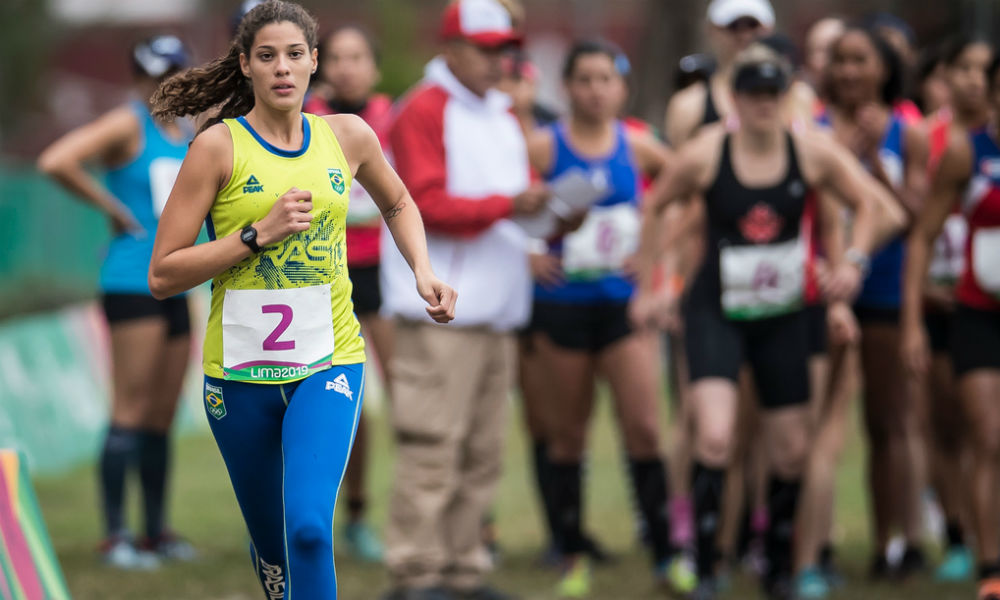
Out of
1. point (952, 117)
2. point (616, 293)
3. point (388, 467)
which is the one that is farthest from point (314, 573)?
point (388, 467)

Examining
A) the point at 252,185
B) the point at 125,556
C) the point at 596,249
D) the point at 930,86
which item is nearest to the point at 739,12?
the point at 596,249

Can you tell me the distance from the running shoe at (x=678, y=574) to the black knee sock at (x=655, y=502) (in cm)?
4

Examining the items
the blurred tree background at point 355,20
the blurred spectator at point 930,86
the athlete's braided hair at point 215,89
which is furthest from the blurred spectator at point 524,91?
the blurred tree background at point 355,20

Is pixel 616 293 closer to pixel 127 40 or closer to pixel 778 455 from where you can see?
pixel 778 455

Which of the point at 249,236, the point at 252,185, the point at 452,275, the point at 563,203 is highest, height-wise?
the point at 252,185

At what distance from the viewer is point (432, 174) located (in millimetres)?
6977

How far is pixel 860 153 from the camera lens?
26.1ft

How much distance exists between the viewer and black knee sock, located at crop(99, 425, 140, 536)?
26.5 feet

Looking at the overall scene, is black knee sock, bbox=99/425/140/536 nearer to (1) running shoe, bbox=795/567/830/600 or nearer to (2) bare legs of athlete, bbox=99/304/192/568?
(2) bare legs of athlete, bbox=99/304/192/568

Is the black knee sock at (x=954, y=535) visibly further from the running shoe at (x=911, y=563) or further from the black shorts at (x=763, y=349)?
the black shorts at (x=763, y=349)

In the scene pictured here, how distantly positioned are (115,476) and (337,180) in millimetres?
3898

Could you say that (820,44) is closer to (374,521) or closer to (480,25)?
(480,25)

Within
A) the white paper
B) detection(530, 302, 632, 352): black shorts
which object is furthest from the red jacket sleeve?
detection(530, 302, 632, 352): black shorts

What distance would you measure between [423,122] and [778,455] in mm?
2344
